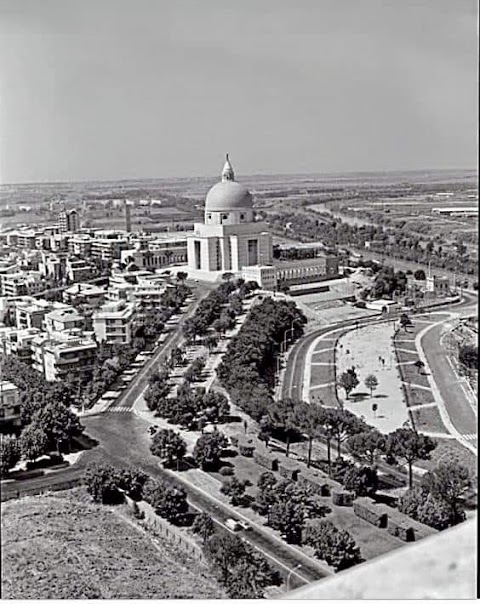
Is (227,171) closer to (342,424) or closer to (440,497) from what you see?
(342,424)

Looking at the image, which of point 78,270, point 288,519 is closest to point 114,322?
point 78,270

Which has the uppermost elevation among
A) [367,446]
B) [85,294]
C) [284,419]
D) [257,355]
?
[85,294]

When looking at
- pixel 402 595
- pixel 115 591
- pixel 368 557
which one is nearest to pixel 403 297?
pixel 368 557

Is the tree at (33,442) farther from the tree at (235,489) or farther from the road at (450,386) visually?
the road at (450,386)

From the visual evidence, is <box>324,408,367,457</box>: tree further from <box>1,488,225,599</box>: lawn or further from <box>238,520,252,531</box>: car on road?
<box>1,488,225,599</box>: lawn

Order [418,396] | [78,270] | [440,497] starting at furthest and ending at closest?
[418,396], [78,270], [440,497]

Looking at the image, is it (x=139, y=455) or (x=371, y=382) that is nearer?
(x=139, y=455)
